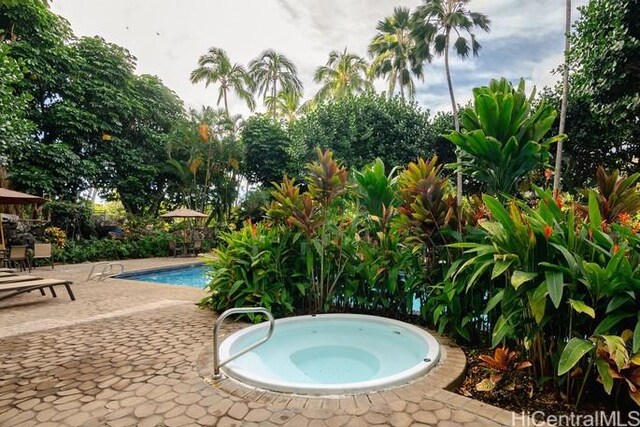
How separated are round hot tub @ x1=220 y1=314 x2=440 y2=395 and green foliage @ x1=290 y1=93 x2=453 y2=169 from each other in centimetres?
1193

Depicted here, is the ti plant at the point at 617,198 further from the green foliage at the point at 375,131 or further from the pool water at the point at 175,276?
the green foliage at the point at 375,131

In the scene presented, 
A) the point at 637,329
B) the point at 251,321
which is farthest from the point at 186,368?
the point at 637,329

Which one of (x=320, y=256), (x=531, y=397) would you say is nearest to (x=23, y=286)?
(x=320, y=256)

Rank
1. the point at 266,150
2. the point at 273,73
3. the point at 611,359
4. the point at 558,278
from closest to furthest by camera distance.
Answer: the point at 611,359 < the point at 558,278 < the point at 266,150 < the point at 273,73

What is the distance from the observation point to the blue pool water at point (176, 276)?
10.0 meters

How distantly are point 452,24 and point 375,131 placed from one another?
228 inches

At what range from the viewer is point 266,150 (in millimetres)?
19891

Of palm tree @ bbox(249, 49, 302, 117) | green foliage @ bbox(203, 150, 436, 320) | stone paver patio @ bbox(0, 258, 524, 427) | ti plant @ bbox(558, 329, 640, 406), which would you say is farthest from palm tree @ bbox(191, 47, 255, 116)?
ti plant @ bbox(558, 329, 640, 406)

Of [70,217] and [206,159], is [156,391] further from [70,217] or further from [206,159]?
[206,159]

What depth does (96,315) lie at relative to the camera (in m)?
4.97

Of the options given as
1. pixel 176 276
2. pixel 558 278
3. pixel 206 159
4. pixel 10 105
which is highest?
pixel 10 105

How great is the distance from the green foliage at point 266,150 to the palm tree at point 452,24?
9.35 metres

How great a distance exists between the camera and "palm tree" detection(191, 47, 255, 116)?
20031 millimetres

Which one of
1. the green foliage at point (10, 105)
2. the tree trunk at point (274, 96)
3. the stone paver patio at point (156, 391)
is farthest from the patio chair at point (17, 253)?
the tree trunk at point (274, 96)
